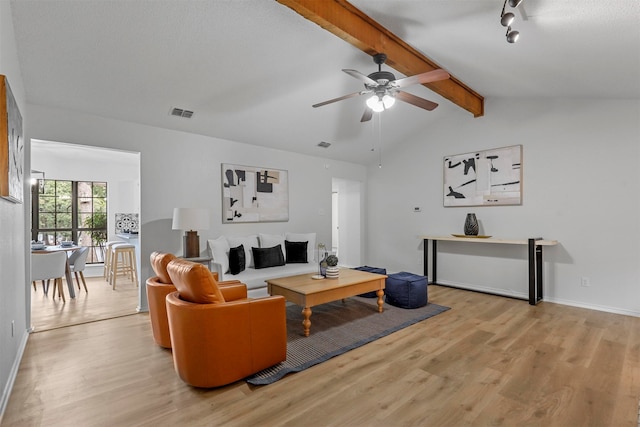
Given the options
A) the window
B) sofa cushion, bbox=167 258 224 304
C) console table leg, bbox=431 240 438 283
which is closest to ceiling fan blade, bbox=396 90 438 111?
sofa cushion, bbox=167 258 224 304

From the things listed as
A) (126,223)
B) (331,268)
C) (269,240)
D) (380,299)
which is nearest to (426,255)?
(380,299)

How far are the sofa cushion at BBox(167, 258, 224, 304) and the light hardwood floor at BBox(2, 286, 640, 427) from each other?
650mm

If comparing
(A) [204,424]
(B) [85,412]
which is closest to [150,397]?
(B) [85,412]

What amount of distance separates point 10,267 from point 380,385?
9.64 feet

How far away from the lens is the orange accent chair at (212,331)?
2311mm

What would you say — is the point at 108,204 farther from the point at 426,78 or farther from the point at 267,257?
the point at 426,78

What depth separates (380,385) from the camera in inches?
95.7

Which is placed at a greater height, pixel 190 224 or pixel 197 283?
pixel 190 224

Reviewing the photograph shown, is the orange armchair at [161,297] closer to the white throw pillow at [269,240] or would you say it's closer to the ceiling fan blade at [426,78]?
the white throw pillow at [269,240]

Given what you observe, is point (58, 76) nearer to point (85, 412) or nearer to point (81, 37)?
point (81, 37)

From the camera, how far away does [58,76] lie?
10.6ft

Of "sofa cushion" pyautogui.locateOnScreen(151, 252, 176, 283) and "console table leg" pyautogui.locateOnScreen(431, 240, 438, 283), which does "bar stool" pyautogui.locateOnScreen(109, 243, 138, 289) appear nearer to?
"sofa cushion" pyautogui.locateOnScreen(151, 252, 176, 283)

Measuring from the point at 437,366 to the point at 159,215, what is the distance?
3.79m

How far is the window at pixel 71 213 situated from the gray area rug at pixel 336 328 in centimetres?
522
